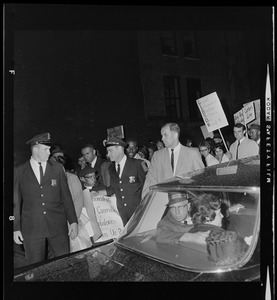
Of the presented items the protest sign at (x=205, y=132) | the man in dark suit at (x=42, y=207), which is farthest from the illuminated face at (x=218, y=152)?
the man in dark suit at (x=42, y=207)

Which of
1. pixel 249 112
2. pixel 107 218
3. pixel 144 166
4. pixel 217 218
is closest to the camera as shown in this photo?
pixel 217 218

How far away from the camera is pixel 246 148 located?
11.6ft

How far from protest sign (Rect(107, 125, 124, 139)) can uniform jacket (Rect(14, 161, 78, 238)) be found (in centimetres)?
57

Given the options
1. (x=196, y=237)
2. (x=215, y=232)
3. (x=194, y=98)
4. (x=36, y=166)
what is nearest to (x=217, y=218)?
(x=215, y=232)

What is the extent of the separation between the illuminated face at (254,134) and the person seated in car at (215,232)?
3.41 ft

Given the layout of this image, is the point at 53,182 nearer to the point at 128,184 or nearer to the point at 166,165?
the point at 128,184

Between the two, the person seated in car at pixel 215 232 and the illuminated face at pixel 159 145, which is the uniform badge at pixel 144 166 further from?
the person seated in car at pixel 215 232

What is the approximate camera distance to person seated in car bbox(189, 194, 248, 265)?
99.6 inches

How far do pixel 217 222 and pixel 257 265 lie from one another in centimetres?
39

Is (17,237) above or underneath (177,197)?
underneath

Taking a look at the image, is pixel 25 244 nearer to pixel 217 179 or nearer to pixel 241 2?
pixel 217 179

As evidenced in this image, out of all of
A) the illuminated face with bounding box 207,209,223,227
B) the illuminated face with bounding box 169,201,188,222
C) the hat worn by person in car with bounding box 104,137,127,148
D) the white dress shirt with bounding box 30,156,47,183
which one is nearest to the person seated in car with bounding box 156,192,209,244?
the illuminated face with bounding box 169,201,188,222

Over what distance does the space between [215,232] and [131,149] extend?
4.18ft

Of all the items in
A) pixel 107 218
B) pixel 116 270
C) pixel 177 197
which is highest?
pixel 177 197
